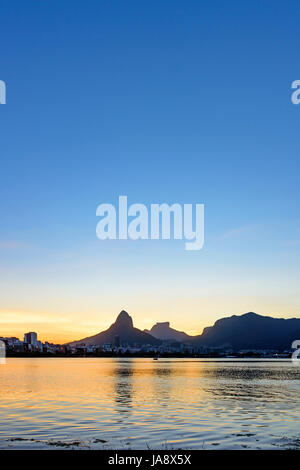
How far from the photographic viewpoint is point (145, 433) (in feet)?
147

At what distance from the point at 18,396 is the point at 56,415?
28143 millimetres

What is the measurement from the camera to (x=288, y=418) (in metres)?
54.9

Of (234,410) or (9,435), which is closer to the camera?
(9,435)
